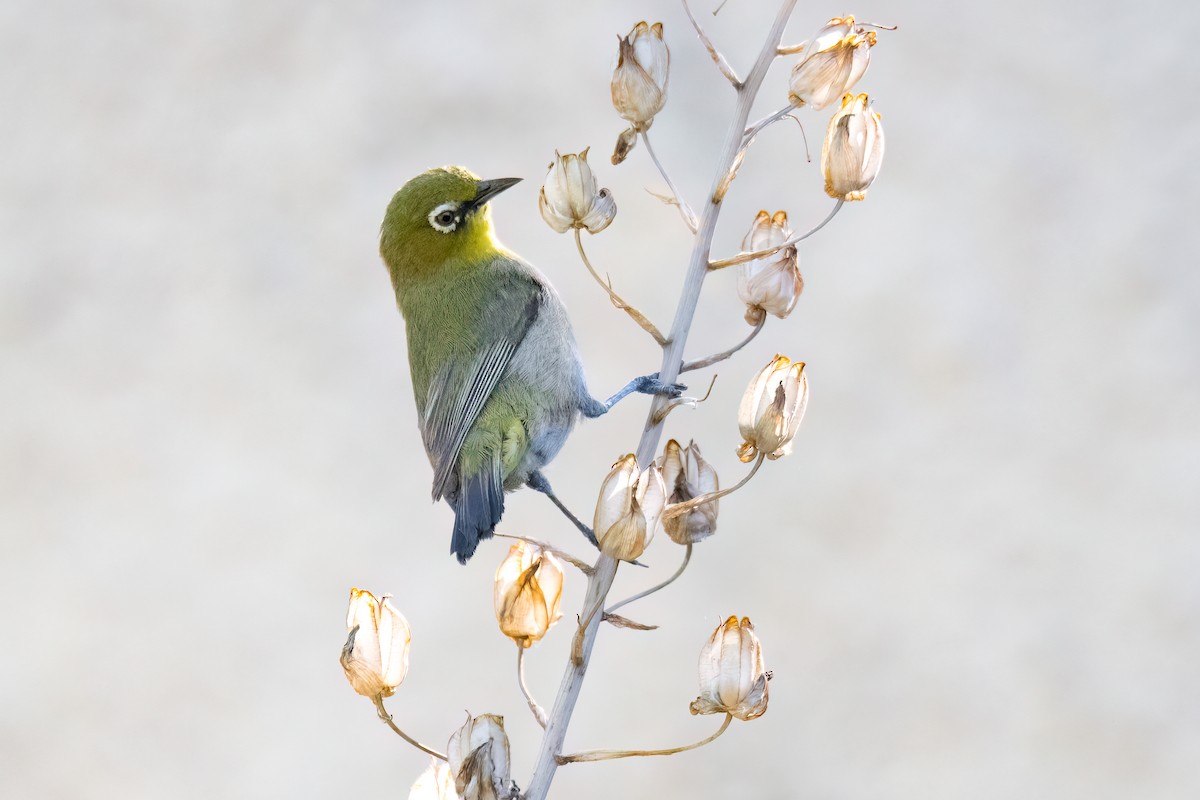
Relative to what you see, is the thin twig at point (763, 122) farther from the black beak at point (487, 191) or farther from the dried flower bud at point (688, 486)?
the black beak at point (487, 191)

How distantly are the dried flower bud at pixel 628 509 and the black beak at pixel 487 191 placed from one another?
64cm

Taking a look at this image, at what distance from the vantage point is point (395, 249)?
126 cm

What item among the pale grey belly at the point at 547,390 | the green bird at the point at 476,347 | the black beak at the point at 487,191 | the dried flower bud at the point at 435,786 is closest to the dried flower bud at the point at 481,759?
the dried flower bud at the point at 435,786

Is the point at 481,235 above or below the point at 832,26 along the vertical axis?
above

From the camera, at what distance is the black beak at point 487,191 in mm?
1168

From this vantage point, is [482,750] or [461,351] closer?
[482,750]

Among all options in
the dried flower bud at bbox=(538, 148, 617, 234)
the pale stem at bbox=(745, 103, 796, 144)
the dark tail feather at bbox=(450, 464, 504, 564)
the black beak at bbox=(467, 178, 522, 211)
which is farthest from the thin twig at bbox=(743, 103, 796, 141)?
the black beak at bbox=(467, 178, 522, 211)

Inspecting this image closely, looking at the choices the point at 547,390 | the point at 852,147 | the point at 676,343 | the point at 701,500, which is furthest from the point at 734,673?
the point at 547,390

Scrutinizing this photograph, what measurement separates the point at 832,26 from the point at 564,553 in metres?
0.36

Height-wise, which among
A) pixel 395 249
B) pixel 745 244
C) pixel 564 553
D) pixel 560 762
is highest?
pixel 395 249

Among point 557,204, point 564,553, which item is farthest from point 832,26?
point 564,553

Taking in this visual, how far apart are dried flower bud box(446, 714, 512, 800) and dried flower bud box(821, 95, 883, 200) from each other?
1.20 feet

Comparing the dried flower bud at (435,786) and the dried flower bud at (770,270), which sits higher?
the dried flower bud at (770,270)

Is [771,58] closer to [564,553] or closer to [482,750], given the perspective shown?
[564,553]
